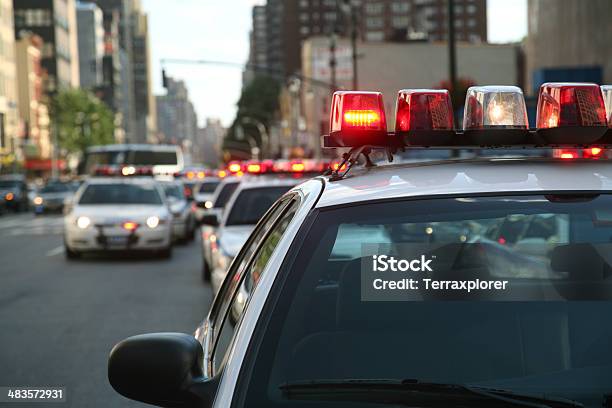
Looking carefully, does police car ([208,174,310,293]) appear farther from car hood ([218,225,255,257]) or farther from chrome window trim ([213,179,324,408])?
chrome window trim ([213,179,324,408])

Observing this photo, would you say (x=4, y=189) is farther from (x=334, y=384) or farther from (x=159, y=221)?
(x=334, y=384)

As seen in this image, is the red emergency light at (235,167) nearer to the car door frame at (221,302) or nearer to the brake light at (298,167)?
the brake light at (298,167)

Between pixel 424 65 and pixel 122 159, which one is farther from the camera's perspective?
pixel 424 65

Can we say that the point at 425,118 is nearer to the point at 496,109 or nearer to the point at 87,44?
the point at 496,109

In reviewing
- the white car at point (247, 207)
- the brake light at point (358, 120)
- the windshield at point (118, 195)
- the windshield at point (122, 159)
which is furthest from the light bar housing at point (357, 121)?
the windshield at point (122, 159)

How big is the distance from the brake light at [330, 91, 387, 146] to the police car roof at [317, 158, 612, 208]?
0.15 m

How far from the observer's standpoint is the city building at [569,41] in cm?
3566

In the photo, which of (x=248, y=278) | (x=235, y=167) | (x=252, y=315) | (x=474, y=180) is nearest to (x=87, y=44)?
(x=235, y=167)

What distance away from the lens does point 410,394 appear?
2.58 m

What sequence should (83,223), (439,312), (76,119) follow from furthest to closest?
(76,119) < (83,223) < (439,312)

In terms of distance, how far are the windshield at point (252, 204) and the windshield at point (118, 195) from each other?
9.06 m

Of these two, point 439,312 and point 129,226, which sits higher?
point 439,312

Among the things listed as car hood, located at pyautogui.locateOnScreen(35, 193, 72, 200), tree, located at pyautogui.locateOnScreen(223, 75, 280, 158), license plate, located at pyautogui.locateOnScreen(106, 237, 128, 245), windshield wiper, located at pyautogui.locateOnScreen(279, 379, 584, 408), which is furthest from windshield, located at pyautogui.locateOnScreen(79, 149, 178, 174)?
tree, located at pyautogui.locateOnScreen(223, 75, 280, 158)

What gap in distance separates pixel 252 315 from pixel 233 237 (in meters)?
9.04
